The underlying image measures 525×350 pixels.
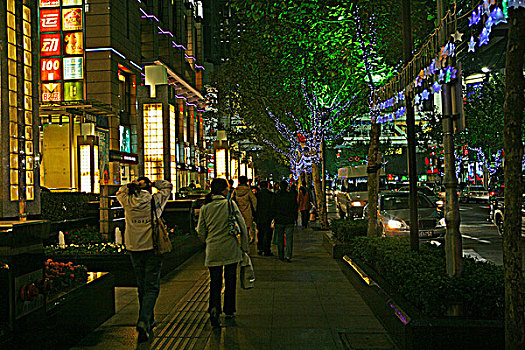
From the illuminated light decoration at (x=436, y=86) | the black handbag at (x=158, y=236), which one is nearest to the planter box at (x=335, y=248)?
the illuminated light decoration at (x=436, y=86)

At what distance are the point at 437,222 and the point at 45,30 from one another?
24.0m

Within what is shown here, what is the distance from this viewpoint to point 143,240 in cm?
699

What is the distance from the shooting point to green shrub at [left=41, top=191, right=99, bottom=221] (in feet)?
51.4

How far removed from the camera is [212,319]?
7.39 m

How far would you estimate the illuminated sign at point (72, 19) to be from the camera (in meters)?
31.0

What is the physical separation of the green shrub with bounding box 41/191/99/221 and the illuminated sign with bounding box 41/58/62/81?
15832 millimetres

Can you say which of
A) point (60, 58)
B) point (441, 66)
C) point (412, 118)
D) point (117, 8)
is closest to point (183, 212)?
point (412, 118)

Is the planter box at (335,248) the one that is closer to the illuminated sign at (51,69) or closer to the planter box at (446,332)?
the planter box at (446,332)

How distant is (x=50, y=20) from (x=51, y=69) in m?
2.59

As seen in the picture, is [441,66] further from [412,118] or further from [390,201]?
[390,201]

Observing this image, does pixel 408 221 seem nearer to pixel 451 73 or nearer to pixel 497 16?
pixel 451 73

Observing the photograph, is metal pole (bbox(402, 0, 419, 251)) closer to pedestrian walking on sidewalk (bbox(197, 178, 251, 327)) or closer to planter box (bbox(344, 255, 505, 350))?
pedestrian walking on sidewalk (bbox(197, 178, 251, 327))

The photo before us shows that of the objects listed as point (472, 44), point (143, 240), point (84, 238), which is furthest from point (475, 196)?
point (472, 44)

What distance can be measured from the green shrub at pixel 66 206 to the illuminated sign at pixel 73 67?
643 inches
